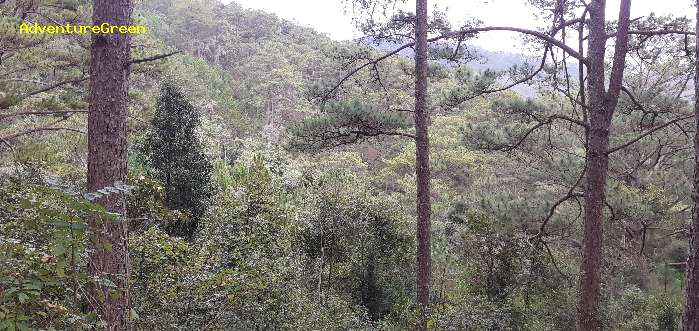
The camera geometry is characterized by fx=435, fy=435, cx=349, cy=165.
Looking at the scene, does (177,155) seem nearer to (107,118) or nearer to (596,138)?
(107,118)

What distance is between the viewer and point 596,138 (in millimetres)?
3893

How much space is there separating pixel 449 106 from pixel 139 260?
580cm

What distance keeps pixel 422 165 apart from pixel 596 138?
2.67 meters

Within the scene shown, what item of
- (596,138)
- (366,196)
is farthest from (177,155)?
(596,138)

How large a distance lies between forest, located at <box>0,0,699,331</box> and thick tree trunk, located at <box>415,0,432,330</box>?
28 millimetres

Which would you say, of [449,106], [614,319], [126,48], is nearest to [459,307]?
[614,319]

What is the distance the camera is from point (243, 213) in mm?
11344

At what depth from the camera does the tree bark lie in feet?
12.8

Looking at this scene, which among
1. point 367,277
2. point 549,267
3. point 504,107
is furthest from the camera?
point 367,277

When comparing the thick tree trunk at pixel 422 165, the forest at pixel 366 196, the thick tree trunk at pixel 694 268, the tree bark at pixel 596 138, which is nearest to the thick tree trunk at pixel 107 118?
the forest at pixel 366 196

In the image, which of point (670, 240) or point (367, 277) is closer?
point (670, 240)

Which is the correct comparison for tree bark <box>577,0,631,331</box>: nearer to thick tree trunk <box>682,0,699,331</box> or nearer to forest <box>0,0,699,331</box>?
forest <box>0,0,699,331</box>

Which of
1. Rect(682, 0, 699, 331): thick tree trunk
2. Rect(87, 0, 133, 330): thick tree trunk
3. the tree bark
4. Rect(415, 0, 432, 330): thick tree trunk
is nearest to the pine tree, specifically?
Rect(415, 0, 432, 330): thick tree trunk

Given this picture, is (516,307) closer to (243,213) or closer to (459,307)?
(459,307)
